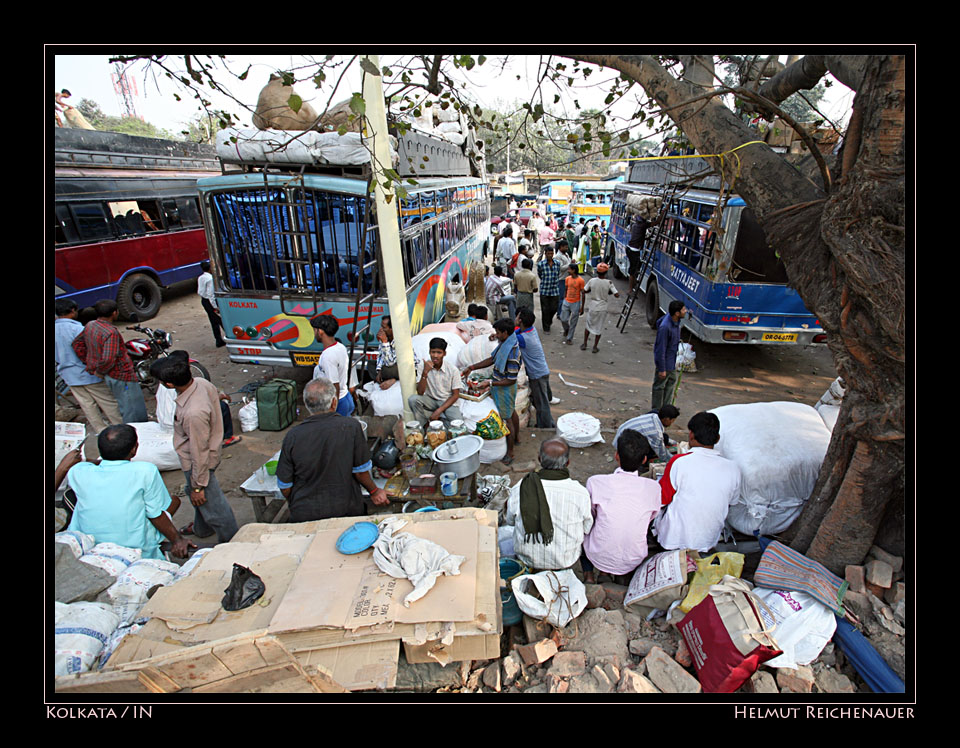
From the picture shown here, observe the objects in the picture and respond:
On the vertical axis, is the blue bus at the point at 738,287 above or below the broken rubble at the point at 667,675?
above

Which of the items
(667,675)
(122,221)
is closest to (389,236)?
(667,675)

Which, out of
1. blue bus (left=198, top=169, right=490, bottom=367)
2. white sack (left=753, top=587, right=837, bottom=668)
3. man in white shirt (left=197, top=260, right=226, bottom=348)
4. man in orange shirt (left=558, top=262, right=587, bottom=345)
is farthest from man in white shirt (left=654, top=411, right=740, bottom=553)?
man in white shirt (left=197, top=260, right=226, bottom=348)

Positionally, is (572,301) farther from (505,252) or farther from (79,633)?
(79,633)

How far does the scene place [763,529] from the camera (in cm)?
353

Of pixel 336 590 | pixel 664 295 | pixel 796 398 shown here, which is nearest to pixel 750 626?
pixel 336 590

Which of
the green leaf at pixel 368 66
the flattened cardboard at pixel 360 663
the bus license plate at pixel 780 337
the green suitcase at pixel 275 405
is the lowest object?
the flattened cardboard at pixel 360 663

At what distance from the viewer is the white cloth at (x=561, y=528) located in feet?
9.25

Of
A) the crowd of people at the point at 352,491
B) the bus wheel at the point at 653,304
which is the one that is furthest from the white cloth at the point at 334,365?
the bus wheel at the point at 653,304

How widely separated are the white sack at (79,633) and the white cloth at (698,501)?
336 cm

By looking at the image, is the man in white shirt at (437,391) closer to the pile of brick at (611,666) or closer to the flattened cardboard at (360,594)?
the flattened cardboard at (360,594)

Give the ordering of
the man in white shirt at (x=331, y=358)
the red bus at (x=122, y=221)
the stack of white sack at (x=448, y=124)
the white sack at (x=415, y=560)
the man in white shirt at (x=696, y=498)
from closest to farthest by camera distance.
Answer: the white sack at (x=415, y=560) → the man in white shirt at (x=696, y=498) → the man in white shirt at (x=331, y=358) → the red bus at (x=122, y=221) → the stack of white sack at (x=448, y=124)
